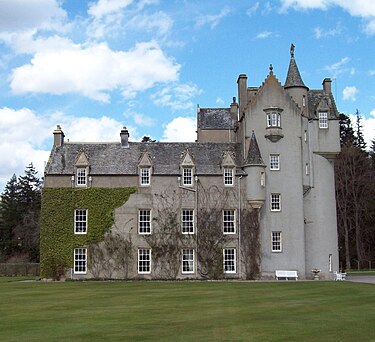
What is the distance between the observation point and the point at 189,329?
52.7 ft

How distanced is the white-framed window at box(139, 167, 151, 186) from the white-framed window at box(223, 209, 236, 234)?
663cm

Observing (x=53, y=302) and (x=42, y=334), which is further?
(x=53, y=302)

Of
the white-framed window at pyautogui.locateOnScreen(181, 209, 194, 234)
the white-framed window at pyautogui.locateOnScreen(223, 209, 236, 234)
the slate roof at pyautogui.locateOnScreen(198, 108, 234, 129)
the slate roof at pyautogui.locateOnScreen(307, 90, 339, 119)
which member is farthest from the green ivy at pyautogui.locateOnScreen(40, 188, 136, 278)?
the slate roof at pyautogui.locateOnScreen(307, 90, 339, 119)

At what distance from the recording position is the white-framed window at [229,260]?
45.1 meters

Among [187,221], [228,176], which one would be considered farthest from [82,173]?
[228,176]

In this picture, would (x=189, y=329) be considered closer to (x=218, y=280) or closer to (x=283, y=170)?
(x=218, y=280)

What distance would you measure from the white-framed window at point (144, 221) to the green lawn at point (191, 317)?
58.3ft

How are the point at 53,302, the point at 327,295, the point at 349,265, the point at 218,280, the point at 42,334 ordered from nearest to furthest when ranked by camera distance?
the point at 42,334 < the point at 53,302 < the point at 327,295 < the point at 218,280 < the point at 349,265

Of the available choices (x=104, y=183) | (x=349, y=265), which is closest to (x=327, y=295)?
(x=104, y=183)

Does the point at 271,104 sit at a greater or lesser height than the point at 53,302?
greater

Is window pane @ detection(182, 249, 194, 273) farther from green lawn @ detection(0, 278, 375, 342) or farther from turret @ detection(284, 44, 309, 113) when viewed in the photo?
green lawn @ detection(0, 278, 375, 342)

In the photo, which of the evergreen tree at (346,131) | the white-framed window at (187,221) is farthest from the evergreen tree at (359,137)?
the white-framed window at (187,221)

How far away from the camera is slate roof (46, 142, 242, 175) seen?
152 feet

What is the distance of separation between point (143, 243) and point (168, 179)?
216 inches
